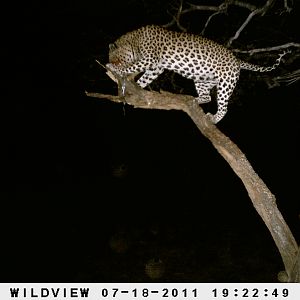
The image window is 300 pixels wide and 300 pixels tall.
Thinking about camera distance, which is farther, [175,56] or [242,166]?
[175,56]

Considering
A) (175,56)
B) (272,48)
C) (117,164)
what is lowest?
(175,56)

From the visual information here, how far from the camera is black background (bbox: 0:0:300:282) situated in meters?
13.1

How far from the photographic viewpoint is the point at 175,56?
7094 millimetres

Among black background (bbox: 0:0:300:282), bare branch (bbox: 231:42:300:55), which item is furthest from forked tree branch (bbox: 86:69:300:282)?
black background (bbox: 0:0:300:282)

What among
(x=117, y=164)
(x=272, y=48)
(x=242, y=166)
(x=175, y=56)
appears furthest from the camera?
(x=117, y=164)

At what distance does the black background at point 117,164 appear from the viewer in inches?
515

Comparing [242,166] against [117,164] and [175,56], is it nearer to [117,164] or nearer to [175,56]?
[175,56]

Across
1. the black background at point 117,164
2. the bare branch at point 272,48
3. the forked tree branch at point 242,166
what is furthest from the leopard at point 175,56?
the black background at point 117,164

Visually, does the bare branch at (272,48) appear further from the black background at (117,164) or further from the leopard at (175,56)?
the black background at (117,164)

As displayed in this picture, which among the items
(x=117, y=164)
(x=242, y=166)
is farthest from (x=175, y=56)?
(x=117, y=164)

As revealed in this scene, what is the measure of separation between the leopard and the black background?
3.03 meters

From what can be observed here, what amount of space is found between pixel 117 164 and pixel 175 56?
42.9ft

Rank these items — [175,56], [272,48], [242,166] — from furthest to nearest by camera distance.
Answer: [272,48] → [175,56] → [242,166]

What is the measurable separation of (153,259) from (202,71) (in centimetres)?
837
